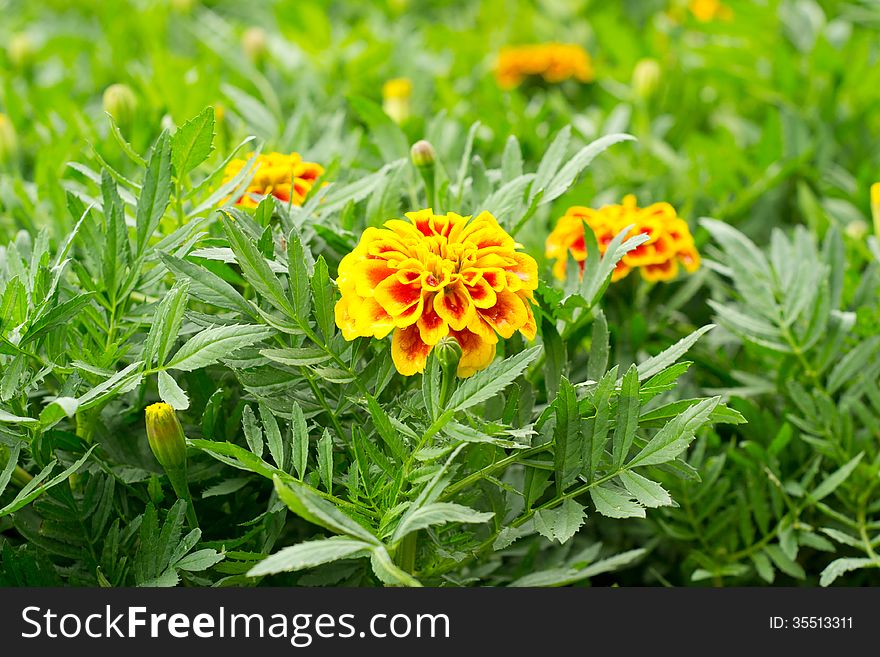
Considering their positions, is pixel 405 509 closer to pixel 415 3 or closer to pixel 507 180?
pixel 507 180

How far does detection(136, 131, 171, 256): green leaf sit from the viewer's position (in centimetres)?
76

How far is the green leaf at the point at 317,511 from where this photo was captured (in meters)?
0.58

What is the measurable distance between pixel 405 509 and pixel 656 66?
0.95 metres

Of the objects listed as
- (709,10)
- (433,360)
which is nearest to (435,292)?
(433,360)

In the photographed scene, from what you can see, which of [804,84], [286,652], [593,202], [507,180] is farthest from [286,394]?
[804,84]

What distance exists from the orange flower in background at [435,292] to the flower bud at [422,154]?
0.64 feet

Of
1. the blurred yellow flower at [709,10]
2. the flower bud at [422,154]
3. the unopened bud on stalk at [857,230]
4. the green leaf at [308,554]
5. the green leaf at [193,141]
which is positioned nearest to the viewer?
the green leaf at [308,554]

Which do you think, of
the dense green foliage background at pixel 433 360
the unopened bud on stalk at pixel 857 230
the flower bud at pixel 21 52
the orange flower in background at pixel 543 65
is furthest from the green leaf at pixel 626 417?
the flower bud at pixel 21 52

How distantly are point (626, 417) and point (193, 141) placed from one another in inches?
15.8

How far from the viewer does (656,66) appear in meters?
1.39

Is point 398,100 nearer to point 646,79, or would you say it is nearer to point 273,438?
point 646,79

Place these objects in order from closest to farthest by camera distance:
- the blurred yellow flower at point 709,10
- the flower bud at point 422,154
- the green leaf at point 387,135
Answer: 1. the flower bud at point 422,154
2. the green leaf at point 387,135
3. the blurred yellow flower at point 709,10

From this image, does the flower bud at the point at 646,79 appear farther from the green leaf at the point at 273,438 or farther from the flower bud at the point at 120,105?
the green leaf at the point at 273,438

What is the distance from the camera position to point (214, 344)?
67 cm
